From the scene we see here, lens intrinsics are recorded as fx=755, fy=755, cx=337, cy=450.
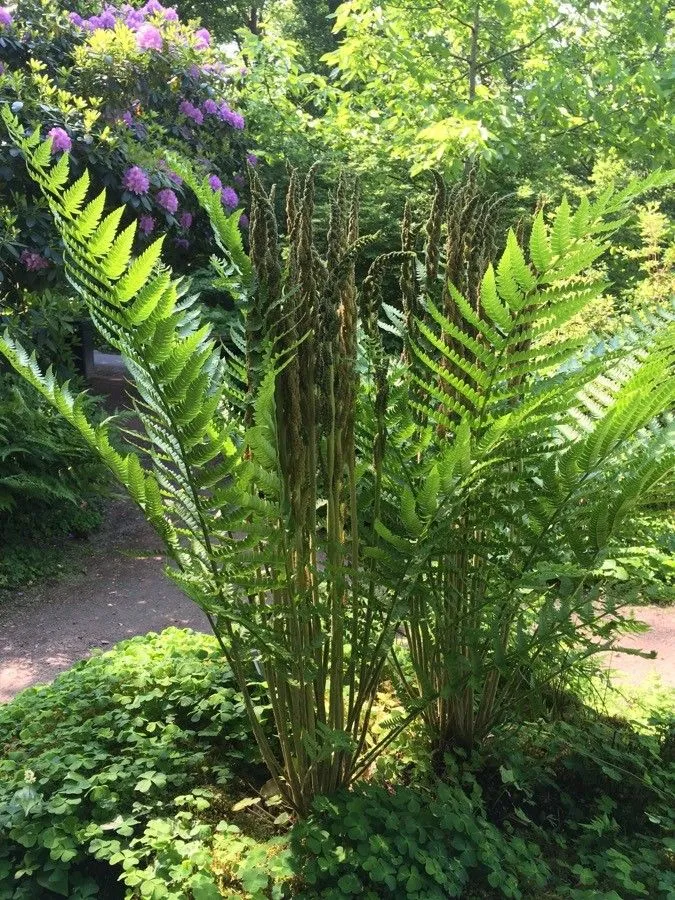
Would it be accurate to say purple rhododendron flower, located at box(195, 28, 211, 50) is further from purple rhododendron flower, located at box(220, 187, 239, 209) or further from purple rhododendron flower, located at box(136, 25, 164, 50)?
purple rhododendron flower, located at box(220, 187, 239, 209)

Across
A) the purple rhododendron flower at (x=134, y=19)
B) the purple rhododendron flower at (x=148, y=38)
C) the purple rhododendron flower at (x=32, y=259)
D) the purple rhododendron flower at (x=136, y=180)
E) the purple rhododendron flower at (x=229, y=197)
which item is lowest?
the purple rhododendron flower at (x=32, y=259)

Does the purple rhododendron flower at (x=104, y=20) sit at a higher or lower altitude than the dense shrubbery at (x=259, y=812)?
higher

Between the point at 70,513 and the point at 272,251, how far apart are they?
437cm

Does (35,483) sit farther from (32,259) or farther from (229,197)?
(229,197)

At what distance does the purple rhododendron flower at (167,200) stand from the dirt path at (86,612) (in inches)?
107

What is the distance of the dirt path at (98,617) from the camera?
375 centimetres

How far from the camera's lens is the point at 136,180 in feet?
19.1

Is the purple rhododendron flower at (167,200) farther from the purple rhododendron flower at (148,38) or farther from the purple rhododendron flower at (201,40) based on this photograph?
the purple rhododendron flower at (201,40)

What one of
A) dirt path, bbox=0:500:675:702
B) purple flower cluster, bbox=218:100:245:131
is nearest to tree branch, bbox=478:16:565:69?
purple flower cluster, bbox=218:100:245:131

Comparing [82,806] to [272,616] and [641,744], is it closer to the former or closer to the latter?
[272,616]

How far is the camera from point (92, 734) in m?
2.16

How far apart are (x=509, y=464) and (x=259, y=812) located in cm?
115

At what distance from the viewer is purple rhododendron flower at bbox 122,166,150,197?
19.1 ft

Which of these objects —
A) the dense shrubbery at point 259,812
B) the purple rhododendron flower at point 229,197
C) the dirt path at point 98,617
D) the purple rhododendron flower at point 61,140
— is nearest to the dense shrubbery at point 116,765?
the dense shrubbery at point 259,812
